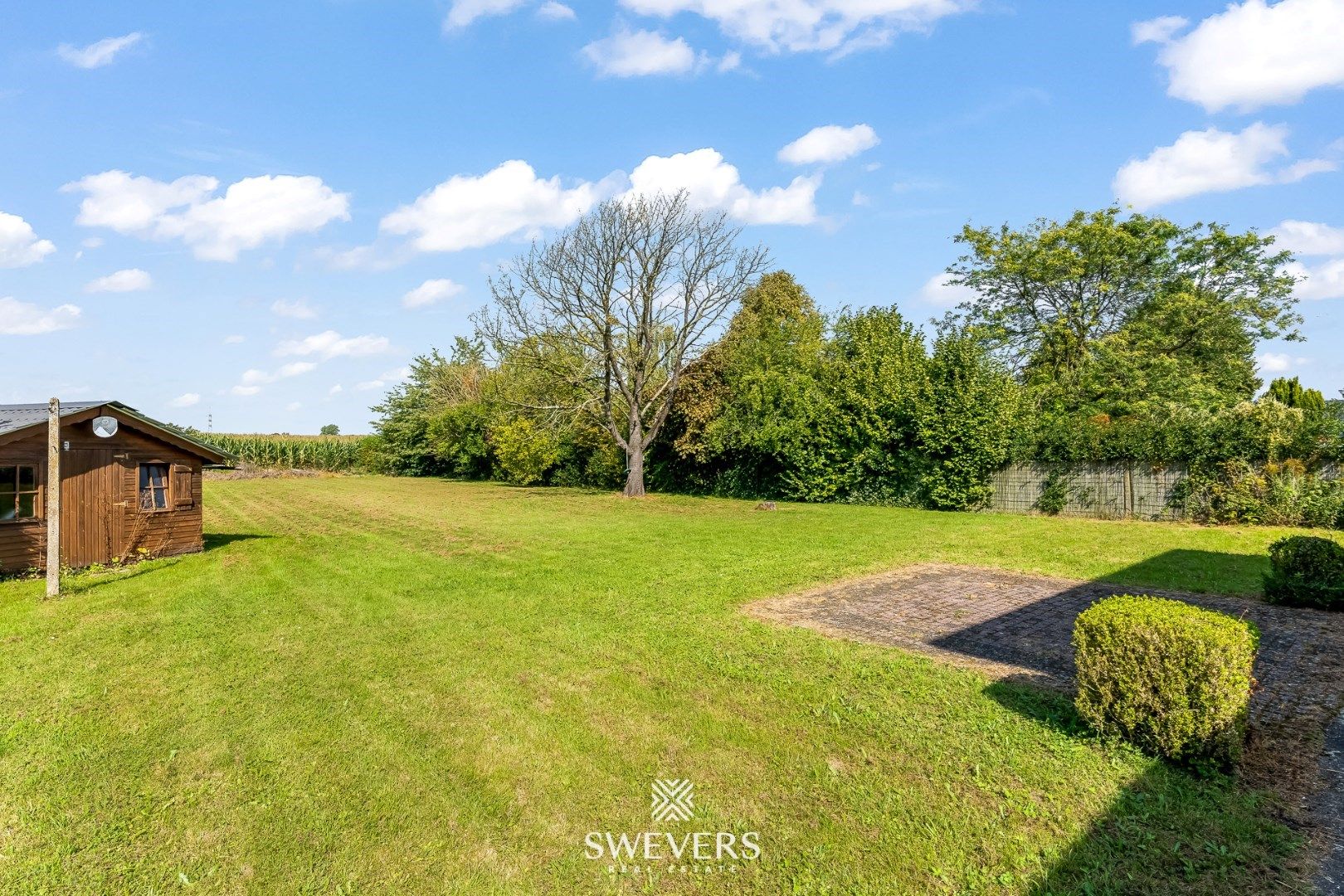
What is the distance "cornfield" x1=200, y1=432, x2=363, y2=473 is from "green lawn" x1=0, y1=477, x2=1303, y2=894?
126 ft

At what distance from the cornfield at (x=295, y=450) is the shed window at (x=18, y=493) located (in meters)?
33.8

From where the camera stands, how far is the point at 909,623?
7176 millimetres

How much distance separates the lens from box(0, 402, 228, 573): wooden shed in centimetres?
1023

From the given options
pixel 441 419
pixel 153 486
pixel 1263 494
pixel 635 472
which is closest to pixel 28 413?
pixel 153 486

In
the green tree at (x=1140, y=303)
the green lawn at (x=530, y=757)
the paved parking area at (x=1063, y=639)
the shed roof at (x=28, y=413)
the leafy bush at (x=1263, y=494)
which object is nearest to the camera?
the green lawn at (x=530, y=757)

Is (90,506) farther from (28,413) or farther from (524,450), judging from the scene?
(524,450)

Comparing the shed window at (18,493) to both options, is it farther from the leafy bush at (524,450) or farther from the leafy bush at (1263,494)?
the leafy bush at (1263,494)

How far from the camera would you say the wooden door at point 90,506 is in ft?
34.8

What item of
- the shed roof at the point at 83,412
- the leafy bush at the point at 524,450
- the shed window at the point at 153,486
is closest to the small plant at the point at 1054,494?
the shed roof at the point at 83,412

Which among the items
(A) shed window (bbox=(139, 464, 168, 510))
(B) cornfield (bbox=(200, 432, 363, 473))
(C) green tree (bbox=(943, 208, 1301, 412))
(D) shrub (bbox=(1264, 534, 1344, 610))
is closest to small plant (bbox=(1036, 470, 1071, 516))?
(C) green tree (bbox=(943, 208, 1301, 412))

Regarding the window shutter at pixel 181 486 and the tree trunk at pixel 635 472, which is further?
the tree trunk at pixel 635 472

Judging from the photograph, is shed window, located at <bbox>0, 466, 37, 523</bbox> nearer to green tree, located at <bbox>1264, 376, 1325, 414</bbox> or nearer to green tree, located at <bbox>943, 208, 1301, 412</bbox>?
green tree, located at <bbox>943, 208, 1301, 412</bbox>

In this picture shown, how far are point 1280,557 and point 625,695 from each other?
8.11 m

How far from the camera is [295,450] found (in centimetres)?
4425
